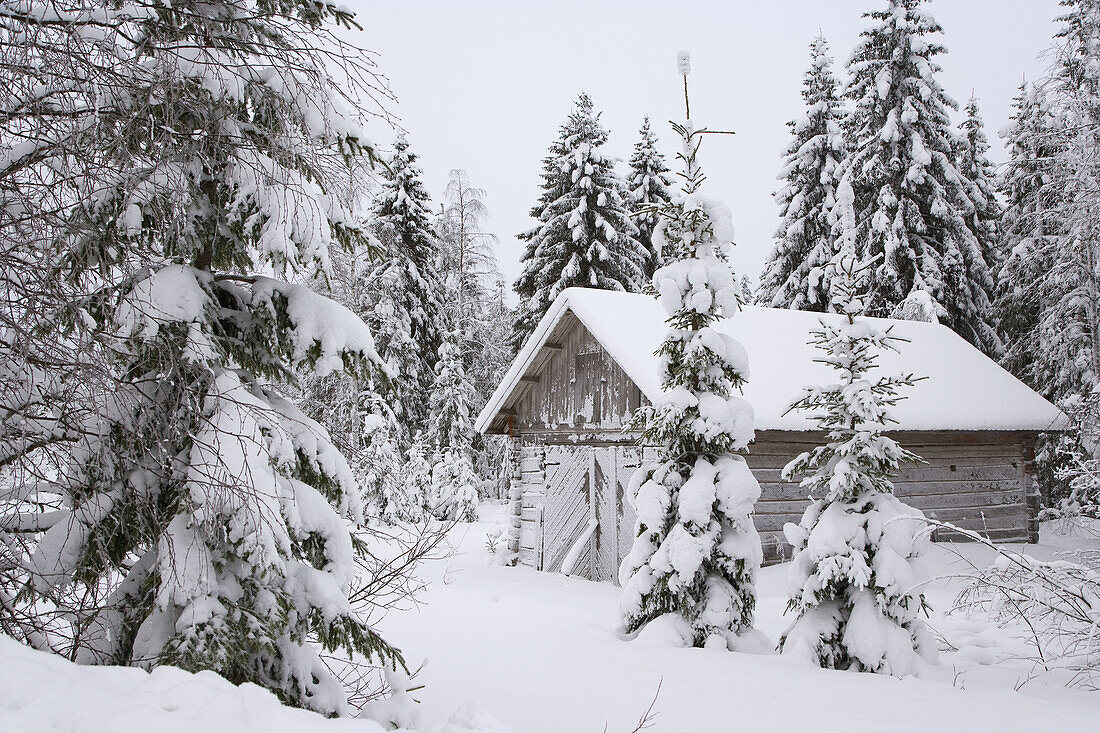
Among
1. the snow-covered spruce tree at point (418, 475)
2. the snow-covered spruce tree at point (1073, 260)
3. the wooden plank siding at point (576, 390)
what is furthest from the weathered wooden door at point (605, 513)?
the snow-covered spruce tree at point (418, 475)

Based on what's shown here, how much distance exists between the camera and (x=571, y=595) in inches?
527

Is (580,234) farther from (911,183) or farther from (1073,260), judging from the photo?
(1073,260)

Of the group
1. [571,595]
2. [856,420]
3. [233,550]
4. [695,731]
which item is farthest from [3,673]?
[571,595]

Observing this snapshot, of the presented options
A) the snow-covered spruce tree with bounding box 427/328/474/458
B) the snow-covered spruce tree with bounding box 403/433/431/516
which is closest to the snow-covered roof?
the snow-covered spruce tree with bounding box 403/433/431/516

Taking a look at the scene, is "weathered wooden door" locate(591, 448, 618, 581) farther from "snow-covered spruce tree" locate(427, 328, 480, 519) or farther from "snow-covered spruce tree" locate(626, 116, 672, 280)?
"snow-covered spruce tree" locate(626, 116, 672, 280)

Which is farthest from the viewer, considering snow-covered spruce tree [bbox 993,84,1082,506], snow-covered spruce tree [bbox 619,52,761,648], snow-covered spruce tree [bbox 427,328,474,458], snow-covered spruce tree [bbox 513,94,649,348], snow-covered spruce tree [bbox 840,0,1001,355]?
snow-covered spruce tree [bbox 427,328,474,458]

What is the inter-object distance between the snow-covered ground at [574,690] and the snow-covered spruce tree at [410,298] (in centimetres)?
1590

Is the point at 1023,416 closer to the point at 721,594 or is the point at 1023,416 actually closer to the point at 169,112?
the point at 721,594

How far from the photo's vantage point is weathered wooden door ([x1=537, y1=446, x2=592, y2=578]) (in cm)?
1586

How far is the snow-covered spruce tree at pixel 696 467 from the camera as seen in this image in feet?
28.2

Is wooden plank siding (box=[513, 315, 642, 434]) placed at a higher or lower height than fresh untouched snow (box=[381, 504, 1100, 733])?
higher

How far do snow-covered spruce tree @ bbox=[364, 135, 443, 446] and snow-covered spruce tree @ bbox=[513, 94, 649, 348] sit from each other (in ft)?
12.1

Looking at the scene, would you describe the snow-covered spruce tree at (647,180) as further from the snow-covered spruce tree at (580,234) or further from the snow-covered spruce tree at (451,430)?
the snow-covered spruce tree at (451,430)

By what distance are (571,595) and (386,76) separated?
440 inches
